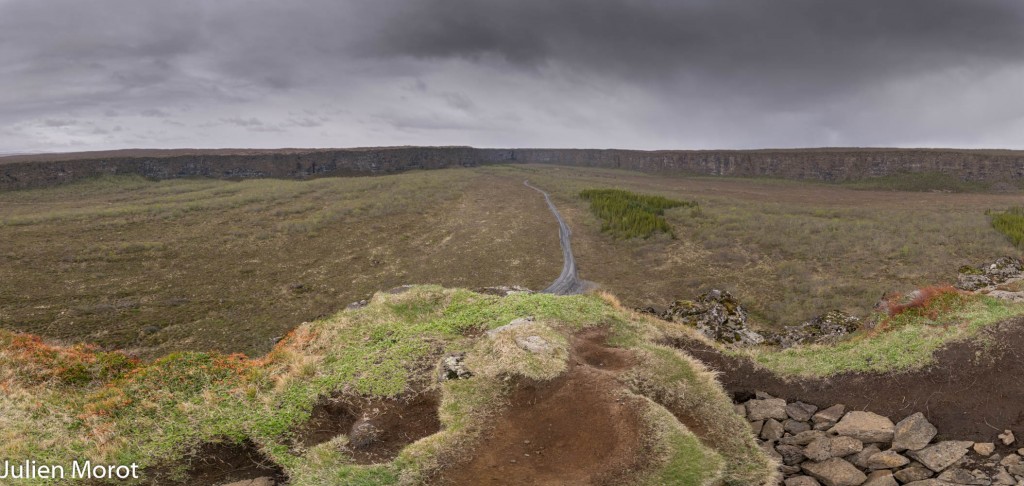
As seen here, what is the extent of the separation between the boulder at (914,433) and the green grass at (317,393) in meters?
2.76

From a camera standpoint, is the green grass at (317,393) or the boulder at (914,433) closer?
the green grass at (317,393)

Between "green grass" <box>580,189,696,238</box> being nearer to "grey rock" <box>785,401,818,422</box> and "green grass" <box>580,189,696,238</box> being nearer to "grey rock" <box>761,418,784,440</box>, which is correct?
"grey rock" <box>785,401,818,422</box>

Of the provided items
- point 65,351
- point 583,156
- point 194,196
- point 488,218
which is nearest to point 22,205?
point 194,196

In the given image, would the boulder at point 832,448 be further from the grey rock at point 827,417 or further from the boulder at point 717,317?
the boulder at point 717,317

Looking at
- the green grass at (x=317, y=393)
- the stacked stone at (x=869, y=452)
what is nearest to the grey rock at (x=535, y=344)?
the green grass at (x=317, y=393)

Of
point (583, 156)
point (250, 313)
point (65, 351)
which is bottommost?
point (250, 313)

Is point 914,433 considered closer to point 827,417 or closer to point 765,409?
point 827,417

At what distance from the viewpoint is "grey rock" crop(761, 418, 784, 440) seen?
1101 centimetres

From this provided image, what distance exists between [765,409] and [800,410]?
2.48 feet

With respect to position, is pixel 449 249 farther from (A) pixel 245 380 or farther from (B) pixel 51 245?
(B) pixel 51 245

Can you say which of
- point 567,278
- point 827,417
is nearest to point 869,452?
point 827,417

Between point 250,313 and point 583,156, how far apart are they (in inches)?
7124

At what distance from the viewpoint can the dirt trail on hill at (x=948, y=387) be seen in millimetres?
10016

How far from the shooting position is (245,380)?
480 inches
